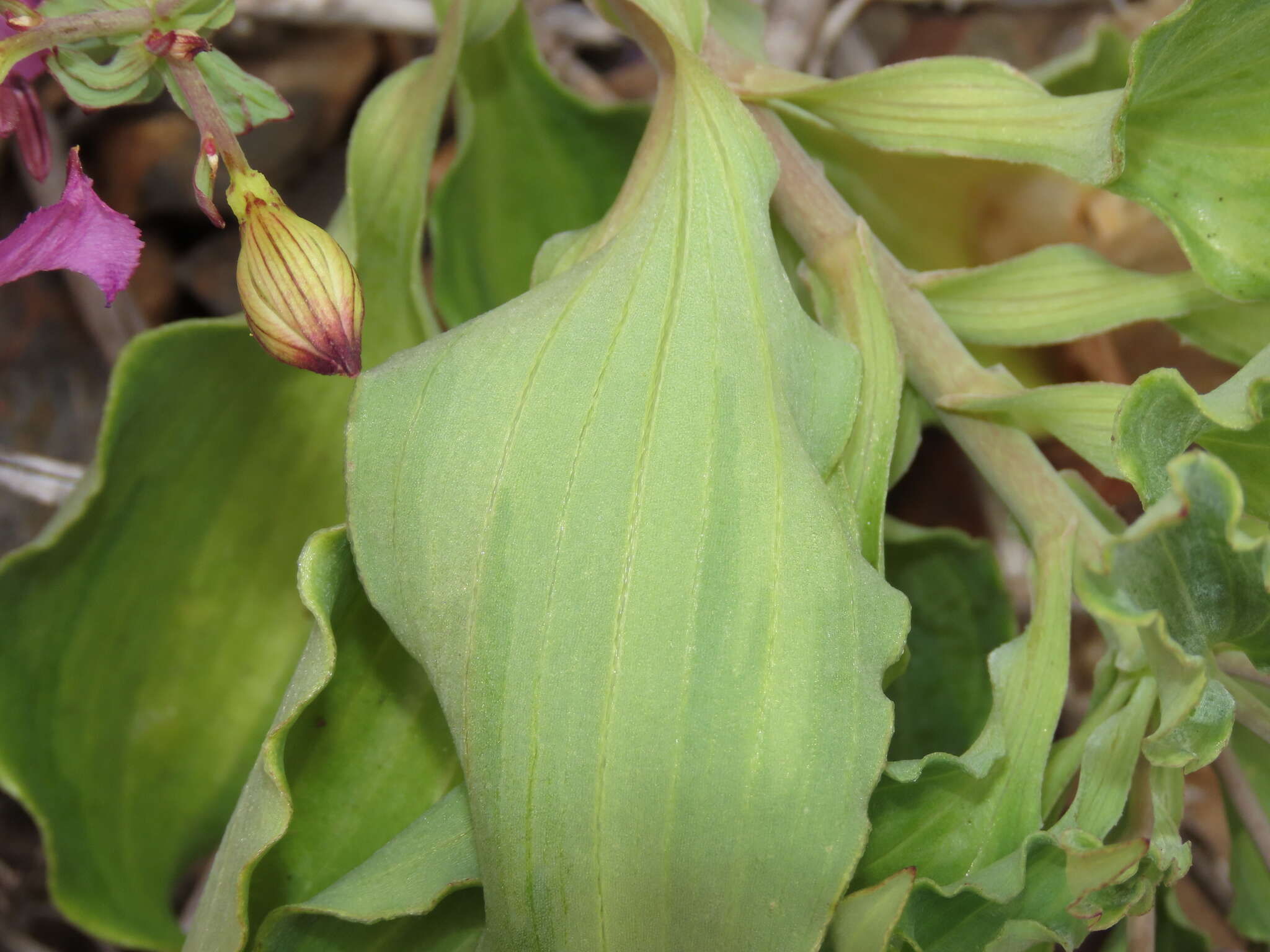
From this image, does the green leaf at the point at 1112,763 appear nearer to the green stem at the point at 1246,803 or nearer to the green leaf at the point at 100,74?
the green stem at the point at 1246,803

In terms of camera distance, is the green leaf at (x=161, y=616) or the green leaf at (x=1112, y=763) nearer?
the green leaf at (x=1112, y=763)

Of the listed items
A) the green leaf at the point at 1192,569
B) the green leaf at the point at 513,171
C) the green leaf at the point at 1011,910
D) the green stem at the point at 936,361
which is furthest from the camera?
the green leaf at the point at 513,171

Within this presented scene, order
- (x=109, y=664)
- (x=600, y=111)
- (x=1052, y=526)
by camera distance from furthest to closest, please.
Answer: (x=600, y=111) → (x=109, y=664) → (x=1052, y=526)

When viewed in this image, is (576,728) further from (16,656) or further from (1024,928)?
(16,656)

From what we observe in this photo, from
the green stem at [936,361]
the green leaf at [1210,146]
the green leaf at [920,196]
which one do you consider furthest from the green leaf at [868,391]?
the green leaf at [920,196]

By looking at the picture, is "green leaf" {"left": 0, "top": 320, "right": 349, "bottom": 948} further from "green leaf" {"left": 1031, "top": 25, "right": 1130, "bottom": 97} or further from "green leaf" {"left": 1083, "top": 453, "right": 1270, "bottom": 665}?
"green leaf" {"left": 1031, "top": 25, "right": 1130, "bottom": 97}

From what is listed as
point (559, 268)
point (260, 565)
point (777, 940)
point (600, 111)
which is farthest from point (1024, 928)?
point (600, 111)
